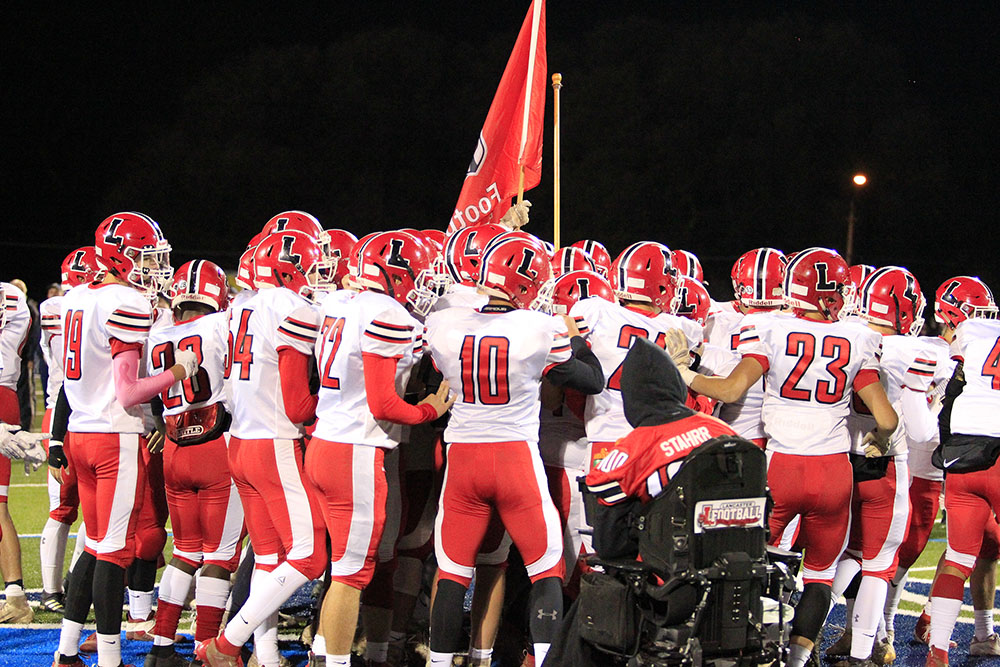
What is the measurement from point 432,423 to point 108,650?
1.97m

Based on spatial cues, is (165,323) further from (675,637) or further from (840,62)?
(840,62)

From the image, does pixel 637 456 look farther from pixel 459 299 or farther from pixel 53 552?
pixel 53 552

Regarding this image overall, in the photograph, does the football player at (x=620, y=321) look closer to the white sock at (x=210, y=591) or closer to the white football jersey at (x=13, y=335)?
the white sock at (x=210, y=591)

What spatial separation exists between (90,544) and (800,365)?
377 cm

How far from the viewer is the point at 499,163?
378 inches

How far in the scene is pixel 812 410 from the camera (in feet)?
18.4

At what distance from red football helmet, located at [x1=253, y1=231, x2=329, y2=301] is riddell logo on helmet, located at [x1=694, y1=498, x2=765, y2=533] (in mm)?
2875

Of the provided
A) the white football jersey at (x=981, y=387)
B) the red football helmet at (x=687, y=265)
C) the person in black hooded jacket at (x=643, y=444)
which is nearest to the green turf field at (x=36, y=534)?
the white football jersey at (x=981, y=387)

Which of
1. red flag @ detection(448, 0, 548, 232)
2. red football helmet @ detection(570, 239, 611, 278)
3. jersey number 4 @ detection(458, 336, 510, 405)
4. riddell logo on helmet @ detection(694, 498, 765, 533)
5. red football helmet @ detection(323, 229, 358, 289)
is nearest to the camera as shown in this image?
riddell logo on helmet @ detection(694, 498, 765, 533)

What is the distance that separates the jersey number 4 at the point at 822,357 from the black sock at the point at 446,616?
2034mm

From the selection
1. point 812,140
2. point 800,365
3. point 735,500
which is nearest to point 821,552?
point 800,365

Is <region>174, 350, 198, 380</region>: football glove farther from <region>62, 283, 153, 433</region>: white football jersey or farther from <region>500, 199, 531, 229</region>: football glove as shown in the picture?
<region>500, 199, 531, 229</region>: football glove

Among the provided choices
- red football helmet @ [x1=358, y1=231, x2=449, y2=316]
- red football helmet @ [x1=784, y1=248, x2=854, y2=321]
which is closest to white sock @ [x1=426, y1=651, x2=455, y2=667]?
red football helmet @ [x1=358, y1=231, x2=449, y2=316]

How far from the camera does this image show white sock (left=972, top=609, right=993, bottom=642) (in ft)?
21.8
